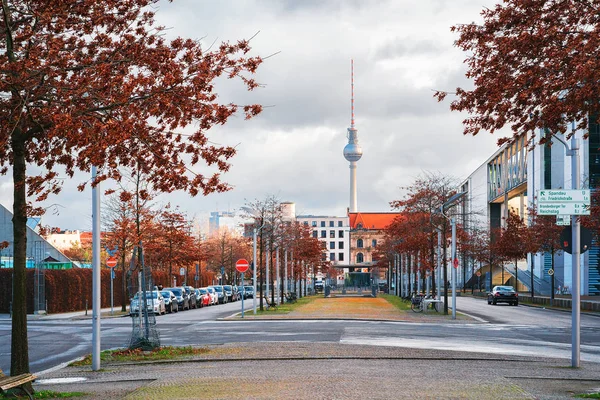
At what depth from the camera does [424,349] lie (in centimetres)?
2211

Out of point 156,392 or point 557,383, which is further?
point 557,383

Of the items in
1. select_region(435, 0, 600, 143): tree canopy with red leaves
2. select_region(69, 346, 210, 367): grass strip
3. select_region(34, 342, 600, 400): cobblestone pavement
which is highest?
select_region(435, 0, 600, 143): tree canopy with red leaves

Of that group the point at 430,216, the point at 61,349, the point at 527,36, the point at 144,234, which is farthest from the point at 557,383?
the point at 144,234

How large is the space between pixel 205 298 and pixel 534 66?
2304 inches

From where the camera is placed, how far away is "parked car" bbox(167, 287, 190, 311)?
5874 centimetres

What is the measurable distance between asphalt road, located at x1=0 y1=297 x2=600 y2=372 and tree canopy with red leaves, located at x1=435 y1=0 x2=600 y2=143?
8491 millimetres

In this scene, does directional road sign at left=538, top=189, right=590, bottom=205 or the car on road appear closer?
directional road sign at left=538, top=189, right=590, bottom=205

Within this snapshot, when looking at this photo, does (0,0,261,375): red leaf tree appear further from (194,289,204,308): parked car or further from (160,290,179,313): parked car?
(194,289,204,308): parked car

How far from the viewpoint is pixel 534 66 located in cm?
1315

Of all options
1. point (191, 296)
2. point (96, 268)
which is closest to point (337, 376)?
point (96, 268)

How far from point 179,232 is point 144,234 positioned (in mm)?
8999

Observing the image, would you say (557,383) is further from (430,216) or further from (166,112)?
(430,216)

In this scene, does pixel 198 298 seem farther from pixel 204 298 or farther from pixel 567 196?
pixel 567 196

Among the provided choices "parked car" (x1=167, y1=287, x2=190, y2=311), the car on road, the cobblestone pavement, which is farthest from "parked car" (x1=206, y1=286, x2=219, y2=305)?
the cobblestone pavement
